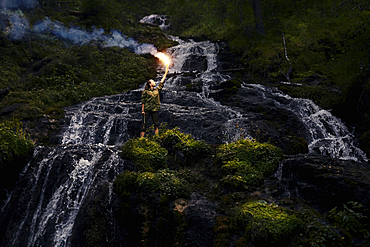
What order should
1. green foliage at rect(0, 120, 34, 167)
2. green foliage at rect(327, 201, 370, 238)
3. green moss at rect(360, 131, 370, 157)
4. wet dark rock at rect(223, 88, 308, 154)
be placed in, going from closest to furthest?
green foliage at rect(327, 201, 370, 238) → green foliage at rect(0, 120, 34, 167) → green moss at rect(360, 131, 370, 157) → wet dark rock at rect(223, 88, 308, 154)

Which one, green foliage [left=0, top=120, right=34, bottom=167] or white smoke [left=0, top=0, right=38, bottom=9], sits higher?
white smoke [left=0, top=0, right=38, bottom=9]

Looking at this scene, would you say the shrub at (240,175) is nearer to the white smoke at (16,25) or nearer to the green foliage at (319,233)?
the green foliage at (319,233)

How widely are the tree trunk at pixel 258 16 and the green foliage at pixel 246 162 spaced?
1632cm

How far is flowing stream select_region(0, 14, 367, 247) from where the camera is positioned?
567 cm

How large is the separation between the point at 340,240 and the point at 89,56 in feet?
67.6

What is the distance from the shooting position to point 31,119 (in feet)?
34.3

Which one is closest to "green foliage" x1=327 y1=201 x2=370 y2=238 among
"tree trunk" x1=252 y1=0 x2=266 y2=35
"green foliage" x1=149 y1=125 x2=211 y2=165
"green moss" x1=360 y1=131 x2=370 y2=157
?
"green foliage" x1=149 y1=125 x2=211 y2=165

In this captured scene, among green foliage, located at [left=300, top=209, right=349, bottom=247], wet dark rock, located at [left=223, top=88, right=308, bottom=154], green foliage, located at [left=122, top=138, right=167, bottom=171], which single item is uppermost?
wet dark rock, located at [left=223, top=88, right=308, bottom=154]

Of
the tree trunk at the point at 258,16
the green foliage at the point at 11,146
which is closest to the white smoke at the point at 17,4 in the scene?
the green foliage at the point at 11,146

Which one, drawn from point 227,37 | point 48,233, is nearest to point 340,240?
point 48,233

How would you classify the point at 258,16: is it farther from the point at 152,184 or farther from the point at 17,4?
the point at 17,4

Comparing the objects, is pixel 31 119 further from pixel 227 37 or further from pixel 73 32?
pixel 227 37

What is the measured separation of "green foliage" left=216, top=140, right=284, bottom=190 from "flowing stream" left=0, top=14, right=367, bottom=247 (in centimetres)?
186

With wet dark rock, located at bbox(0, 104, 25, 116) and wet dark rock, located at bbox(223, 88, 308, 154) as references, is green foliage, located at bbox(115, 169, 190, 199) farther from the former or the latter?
wet dark rock, located at bbox(0, 104, 25, 116)
